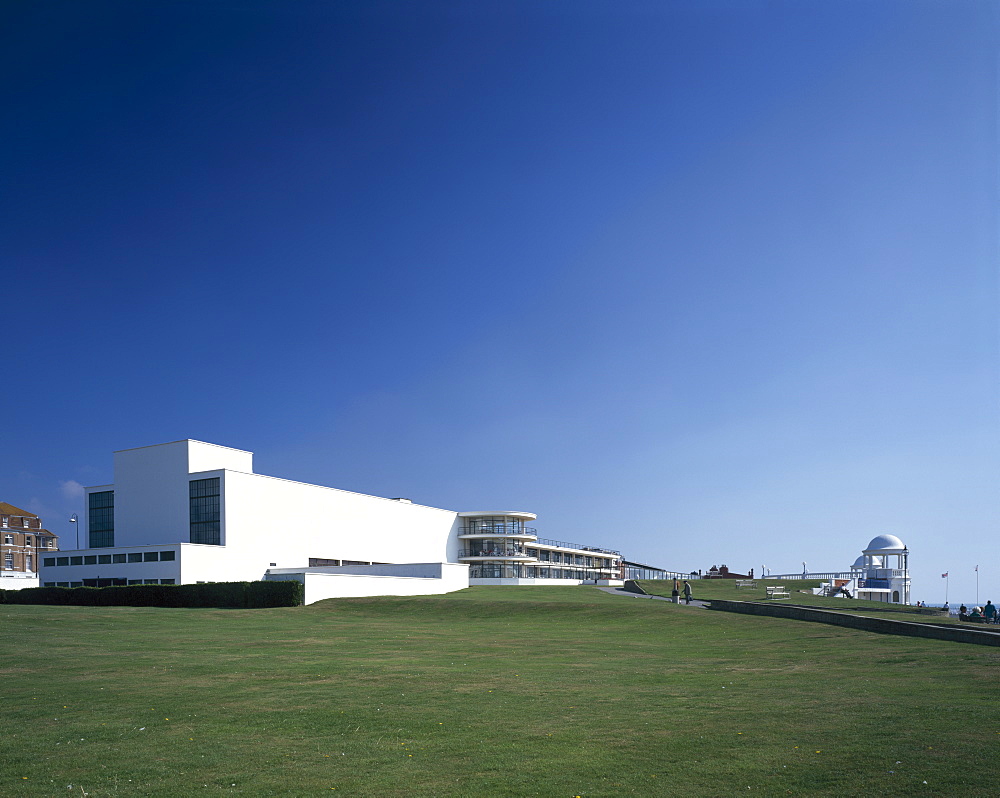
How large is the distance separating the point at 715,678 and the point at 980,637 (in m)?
9.32

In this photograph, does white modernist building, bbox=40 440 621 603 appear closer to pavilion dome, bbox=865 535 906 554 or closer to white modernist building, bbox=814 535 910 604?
white modernist building, bbox=814 535 910 604

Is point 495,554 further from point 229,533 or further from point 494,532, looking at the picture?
point 229,533

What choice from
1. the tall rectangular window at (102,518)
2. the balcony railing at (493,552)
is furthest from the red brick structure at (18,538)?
the balcony railing at (493,552)

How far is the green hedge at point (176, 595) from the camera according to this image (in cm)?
4422

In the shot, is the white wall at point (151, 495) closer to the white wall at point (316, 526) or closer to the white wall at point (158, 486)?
the white wall at point (158, 486)

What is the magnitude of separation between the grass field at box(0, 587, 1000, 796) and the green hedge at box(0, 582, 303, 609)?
21241mm

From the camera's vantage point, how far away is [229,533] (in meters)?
59.9

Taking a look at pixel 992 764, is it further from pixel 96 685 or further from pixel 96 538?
pixel 96 538

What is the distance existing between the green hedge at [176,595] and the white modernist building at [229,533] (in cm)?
185

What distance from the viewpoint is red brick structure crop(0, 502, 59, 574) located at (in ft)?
317

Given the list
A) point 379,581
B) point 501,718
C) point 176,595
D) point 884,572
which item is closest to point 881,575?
point 884,572

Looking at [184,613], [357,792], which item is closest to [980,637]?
[357,792]

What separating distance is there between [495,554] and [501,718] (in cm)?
8166

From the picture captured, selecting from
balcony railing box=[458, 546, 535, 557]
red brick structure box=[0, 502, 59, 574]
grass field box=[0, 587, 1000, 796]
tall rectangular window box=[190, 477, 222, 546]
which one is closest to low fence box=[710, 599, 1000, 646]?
grass field box=[0, 587, 1000, 796]
